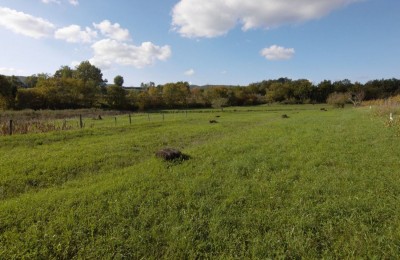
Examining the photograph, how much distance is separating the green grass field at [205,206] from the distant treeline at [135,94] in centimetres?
6821

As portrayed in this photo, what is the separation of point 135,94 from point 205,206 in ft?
315

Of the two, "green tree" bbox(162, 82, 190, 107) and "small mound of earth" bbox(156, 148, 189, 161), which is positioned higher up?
"green tree" bbox(162, 82, 190, 107)

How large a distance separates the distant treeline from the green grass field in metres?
68.2

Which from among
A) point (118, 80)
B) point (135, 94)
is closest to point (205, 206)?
point (135, 94)

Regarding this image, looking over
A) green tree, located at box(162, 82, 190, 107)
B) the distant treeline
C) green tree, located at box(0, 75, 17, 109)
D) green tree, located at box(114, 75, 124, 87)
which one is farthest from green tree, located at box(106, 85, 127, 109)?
green tree, located at box(114, 75, 124, 87)

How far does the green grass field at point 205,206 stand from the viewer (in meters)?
5.59

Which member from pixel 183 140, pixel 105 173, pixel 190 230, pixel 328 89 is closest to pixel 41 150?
pixel 105 173

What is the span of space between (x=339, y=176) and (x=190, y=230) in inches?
224

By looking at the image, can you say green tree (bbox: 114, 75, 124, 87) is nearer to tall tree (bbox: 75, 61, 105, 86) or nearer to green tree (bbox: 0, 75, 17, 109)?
tall tree (bbox: 75, 61, 105, 86)

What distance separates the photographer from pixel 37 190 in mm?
8961

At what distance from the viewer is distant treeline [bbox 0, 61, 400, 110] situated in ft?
241

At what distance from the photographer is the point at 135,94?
99.3m

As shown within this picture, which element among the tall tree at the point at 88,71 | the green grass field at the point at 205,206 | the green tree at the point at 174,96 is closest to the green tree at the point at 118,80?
the tall tree at the point at 88,71

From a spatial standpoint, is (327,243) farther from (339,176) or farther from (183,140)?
(183,140)
